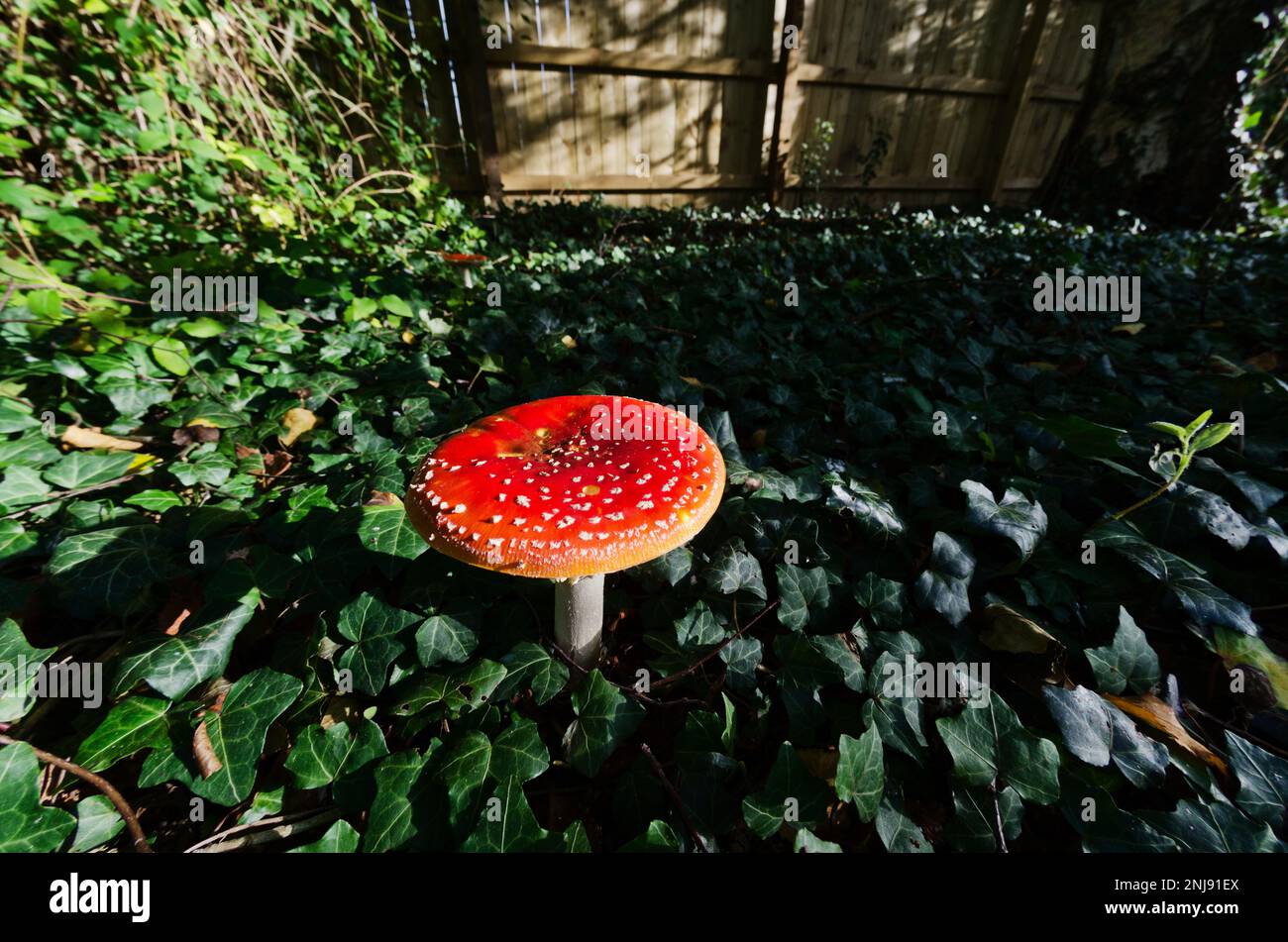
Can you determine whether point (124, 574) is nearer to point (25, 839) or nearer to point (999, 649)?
point (25, 839)

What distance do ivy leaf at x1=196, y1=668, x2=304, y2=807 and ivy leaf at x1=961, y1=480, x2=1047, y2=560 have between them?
83.1 inches

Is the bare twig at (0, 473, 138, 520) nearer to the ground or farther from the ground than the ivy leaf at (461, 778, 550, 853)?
farther from the ground

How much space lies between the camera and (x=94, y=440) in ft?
6.38

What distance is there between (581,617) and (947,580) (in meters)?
1.16

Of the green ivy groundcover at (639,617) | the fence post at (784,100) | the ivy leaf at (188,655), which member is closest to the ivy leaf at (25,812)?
the green ivy groundcover at (639,617)

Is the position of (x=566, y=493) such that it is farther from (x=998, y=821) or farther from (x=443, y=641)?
(x=998, y=821)

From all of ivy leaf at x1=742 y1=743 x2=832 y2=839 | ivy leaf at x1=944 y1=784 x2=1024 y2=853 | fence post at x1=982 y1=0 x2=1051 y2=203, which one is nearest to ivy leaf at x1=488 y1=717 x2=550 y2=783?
ivy leaf at x1=742 y1=743 x2=832 y2=839

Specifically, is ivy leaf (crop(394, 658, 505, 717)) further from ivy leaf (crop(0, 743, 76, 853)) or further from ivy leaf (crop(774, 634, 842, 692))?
ivy leaf (crop(774, 634, 842, 692))

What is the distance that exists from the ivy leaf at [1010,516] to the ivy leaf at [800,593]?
0.56 metres

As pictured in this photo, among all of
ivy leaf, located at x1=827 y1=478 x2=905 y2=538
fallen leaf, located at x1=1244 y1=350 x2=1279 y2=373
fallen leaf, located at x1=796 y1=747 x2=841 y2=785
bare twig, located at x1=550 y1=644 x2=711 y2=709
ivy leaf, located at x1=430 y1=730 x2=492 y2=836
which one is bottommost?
fallen leaf, located at x1=796 y1=747 x2=841 y2=785

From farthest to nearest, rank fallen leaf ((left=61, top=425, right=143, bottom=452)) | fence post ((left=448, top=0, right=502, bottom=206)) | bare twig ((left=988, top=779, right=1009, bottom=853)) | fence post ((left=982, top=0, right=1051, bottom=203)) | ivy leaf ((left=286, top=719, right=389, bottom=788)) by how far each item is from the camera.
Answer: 1. fence post ((left=982, top=0, right=1051, bottom=203))
2. fence post ((left=448, top=0, right=502, bottom=206))
3. fallen leaf ((left=61, top=425, right=143, bottom=452))
4. ivy leaf ((left=286, top=719, right=389, bottom=788))
5. bare twig ((left=988, top=779, right=1009, bottom=853))

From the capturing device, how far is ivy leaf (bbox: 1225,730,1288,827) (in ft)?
3.73

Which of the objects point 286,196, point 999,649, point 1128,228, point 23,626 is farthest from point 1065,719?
point 1128,228

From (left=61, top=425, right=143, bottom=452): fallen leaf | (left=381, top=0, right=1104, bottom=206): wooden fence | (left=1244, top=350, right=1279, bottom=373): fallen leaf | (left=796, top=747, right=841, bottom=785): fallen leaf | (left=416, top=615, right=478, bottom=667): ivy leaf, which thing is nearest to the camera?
(left=796, top=747, right=841, bottom=785): fallen leaf
